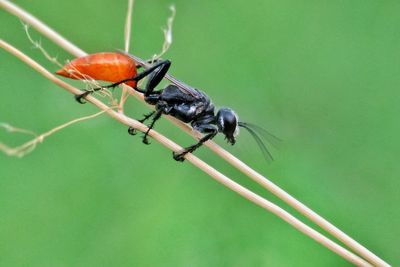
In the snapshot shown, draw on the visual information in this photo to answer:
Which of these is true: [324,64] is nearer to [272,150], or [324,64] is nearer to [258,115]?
[258,115]

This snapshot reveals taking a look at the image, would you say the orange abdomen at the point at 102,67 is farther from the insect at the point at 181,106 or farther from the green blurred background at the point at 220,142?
the green blurred background at the point at 220,142

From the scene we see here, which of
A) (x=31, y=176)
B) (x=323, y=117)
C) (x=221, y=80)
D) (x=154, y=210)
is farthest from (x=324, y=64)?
(x=31, y=176)

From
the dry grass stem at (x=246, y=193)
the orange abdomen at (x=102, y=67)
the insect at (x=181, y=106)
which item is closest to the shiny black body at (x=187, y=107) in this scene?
the insect at (x=181, y=106)

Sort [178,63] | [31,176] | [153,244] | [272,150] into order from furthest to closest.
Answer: [178,63] → [272,150] → [31,176] → [153,244]

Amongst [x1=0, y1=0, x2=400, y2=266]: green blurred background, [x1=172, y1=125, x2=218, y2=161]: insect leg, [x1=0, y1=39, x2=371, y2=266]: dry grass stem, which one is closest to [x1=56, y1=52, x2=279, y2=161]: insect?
[x1=172, y1=125, x2=218, y2=161]: insect leg

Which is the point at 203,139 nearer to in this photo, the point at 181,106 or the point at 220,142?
the point at 181,106

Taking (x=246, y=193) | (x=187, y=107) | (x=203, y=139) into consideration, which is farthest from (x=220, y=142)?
(x=246, y=193)
